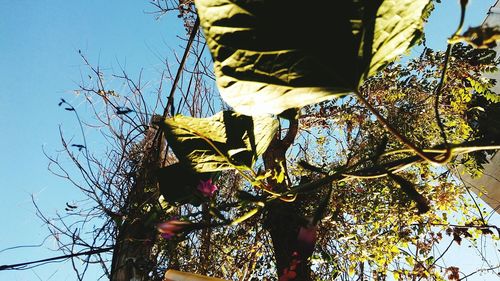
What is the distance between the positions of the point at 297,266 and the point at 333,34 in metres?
2.73

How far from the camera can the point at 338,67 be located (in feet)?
0.87

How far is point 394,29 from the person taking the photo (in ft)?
0.87

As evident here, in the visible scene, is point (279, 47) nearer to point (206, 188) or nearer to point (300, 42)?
point (300, 42)

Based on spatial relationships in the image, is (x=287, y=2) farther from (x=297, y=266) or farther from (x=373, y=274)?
(x=373, y=274)

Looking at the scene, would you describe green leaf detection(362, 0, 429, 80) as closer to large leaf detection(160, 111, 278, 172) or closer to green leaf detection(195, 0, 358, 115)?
green leaf detection(195, 0, 358, 115)

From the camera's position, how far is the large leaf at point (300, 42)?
0.78 feet

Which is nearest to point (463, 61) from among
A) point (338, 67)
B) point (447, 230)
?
point (447, 230)

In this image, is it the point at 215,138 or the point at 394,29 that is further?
the point at 215,138

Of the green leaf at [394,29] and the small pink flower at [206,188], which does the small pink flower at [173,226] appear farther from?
the green leaf at [394,29]

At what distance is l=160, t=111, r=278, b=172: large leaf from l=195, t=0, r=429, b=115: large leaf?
0.37ft

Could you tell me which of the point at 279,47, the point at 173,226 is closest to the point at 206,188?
the point at 173,226

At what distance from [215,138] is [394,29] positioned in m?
0.22

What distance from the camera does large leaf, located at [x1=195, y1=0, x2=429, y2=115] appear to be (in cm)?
24

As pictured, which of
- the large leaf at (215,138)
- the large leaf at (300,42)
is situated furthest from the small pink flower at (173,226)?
the large leaf at (300,42)
